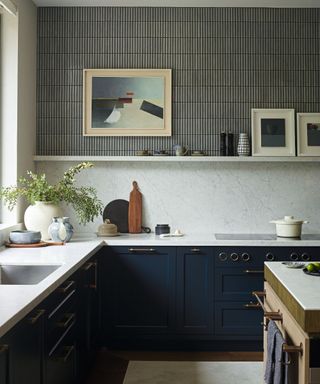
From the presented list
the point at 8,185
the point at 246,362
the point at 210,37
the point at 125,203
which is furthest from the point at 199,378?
the point at 210,37

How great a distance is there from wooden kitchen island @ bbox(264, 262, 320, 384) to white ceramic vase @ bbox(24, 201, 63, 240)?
1.95 meters

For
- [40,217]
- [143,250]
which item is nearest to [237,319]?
[143,250]

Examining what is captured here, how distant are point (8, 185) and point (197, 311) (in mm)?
1763

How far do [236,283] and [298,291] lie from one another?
1993 millimetres

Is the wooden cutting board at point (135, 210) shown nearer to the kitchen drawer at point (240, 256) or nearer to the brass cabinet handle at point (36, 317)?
the kitchen drawer at point (240, 256)

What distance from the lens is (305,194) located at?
461cm

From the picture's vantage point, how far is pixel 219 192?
461cm

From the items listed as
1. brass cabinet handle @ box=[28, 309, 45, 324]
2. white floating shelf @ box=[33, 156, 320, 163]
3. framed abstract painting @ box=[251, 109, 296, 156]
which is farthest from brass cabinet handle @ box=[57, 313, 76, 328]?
framed abstract painting @ box=[251, 109, 296, 156]

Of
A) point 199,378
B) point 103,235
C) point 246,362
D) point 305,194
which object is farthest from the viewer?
point 305,194

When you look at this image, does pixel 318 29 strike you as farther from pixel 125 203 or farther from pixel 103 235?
pixel 103 235

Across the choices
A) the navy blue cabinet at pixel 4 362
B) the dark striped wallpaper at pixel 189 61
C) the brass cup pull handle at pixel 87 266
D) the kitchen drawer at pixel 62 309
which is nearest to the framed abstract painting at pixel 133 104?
the dark striped wallpaper at pixel 189 61

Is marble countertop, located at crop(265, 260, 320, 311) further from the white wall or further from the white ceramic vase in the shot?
the white wall

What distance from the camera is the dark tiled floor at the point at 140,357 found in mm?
3701

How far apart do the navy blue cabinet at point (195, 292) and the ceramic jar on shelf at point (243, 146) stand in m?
0.94
